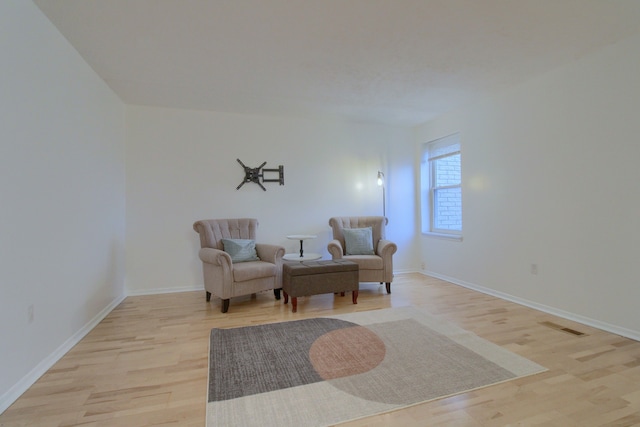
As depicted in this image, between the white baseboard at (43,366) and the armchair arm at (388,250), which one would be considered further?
the armchair arm at (388,250)

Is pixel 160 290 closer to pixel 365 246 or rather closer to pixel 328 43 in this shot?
pixel 365 246

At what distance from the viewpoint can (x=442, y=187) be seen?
5.04 meters

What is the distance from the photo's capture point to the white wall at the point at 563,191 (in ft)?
8.70

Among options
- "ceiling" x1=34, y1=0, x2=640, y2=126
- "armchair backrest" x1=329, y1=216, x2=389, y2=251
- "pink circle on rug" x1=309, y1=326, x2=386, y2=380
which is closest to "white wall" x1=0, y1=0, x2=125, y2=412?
"ceiling" x1=34, y1=0, x2=640, y2=126

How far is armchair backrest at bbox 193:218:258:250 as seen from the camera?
3.87 meters

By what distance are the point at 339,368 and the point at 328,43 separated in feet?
8.26

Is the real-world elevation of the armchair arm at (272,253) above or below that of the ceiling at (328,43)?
below

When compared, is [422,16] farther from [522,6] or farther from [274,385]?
[274,385]

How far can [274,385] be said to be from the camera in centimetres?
191

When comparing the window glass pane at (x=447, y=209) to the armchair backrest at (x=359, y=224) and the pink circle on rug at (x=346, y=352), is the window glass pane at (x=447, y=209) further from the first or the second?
the pink circle on rug at (x=346, y=352)

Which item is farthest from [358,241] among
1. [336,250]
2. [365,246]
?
[336,250]

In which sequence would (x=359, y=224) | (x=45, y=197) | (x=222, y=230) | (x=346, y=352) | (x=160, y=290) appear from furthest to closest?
(x=359, y=224) → (x=160, y=290) → (x=222, y=230) → (x=346, y=352) → (x=45, y=197)

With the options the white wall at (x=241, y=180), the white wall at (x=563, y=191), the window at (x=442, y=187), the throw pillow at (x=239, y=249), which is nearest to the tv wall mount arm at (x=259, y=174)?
the white wall at (x=241, y=180)

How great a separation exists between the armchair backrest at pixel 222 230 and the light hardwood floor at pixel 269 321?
816 mm
